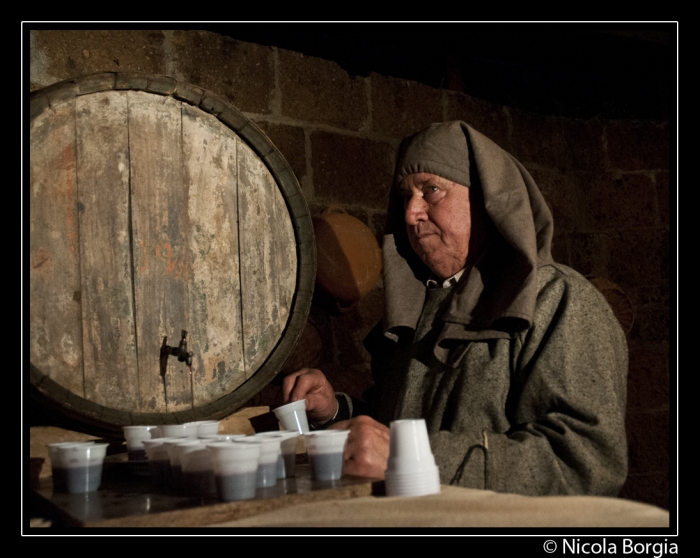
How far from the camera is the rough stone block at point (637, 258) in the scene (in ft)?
12.5

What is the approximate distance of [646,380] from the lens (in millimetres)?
3635

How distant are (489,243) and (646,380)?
1913 millimetres

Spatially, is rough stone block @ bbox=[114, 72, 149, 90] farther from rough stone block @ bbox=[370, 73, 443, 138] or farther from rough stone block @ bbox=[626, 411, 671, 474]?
rough stone block @ bbox=[626, 411, 671, 474]

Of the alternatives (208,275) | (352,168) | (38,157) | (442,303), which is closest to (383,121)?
(352,168)

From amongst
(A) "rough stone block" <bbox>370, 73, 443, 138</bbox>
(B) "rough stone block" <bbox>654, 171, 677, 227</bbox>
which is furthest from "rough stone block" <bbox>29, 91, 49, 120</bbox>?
(B) "rough stone block" <bbox>654, 171, 677, 227</bbox>

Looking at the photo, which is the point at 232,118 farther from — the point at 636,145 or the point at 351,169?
the point at 636,145

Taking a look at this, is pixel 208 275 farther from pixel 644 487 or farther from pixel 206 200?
pixel 644 487

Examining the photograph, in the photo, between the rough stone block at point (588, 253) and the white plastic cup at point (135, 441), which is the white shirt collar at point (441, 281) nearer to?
the white plastic cup at point (135, 441)

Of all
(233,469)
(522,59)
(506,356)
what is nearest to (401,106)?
(522,59)

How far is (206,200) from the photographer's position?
2.01 meters

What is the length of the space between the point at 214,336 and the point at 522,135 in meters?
2.30

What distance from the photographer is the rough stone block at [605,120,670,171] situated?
12.7ft

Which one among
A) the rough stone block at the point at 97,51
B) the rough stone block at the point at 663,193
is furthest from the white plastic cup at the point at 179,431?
the rough stone block at the point at 663,193

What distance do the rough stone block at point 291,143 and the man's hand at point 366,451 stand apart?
1.53 meters
